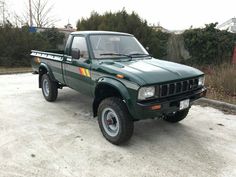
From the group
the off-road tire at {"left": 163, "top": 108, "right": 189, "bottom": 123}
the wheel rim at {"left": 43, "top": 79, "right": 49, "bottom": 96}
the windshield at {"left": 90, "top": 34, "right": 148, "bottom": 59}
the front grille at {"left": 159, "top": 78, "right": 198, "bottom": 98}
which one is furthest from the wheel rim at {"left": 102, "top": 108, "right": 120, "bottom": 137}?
the wheel rim at {"left": 43, "top": 79, "right": 49, "bottom": 96}

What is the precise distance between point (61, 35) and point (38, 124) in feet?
44.5

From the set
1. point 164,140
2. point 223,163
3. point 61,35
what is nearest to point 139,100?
point 164,140

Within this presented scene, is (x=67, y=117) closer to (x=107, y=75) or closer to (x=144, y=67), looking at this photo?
(x=107, y=75)

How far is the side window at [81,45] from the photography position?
4.58 m

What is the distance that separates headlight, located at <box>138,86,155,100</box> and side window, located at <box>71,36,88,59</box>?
161 centimetres

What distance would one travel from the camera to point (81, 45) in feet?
15.7

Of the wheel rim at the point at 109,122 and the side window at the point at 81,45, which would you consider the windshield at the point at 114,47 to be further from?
the wheel rim at the point at 109,122

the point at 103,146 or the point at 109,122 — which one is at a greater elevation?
the point at 109,122

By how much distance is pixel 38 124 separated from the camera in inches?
186

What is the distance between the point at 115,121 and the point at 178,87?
1185 mm

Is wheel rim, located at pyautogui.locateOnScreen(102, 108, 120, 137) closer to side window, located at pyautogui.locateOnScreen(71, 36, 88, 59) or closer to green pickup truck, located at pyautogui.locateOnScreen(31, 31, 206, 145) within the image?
green pickup truck, located at pyautogui.locateOnScreen(31, 31, 206, 145)

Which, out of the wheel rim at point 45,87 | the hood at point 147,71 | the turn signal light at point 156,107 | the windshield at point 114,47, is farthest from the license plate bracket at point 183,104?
the wheel rim at point 45,87

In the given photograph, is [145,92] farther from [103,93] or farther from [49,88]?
[49,88]

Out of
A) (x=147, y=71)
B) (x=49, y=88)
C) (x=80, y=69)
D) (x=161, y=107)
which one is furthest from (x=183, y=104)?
(x=49, y=88)
